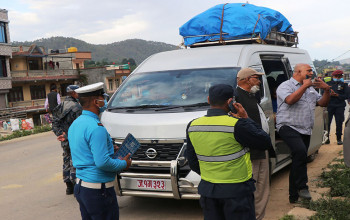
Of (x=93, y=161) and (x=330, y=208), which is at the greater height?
(x=93, y=161)

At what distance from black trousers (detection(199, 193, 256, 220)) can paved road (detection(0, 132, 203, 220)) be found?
2024mm

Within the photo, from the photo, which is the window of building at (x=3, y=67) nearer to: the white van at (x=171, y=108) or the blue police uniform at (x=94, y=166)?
the white van at (x=171, y=108)

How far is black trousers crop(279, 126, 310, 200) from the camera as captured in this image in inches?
197

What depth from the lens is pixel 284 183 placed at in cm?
632

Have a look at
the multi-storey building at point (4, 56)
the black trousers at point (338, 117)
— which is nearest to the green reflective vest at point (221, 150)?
the black trousers at point (338, 117)

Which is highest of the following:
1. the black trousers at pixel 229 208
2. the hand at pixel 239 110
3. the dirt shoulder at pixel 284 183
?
the hand at pixel 239 110

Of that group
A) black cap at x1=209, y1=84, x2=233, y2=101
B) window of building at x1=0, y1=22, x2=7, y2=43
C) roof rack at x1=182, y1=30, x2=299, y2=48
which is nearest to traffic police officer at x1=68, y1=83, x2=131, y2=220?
black cap at x1=209, y1=84, x2=233, y2=101

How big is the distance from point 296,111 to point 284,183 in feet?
5.66

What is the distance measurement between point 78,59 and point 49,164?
50.2 m

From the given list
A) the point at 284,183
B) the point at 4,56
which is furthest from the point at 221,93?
the point at 4,56

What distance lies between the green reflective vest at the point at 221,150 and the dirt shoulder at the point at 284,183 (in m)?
2.12

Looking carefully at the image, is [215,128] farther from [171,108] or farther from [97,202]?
[171,108]

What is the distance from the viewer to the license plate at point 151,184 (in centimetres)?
465

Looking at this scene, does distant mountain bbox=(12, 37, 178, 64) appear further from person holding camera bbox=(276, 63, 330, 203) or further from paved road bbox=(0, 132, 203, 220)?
person holding camera bbox=(276, 63, 330, 203)
